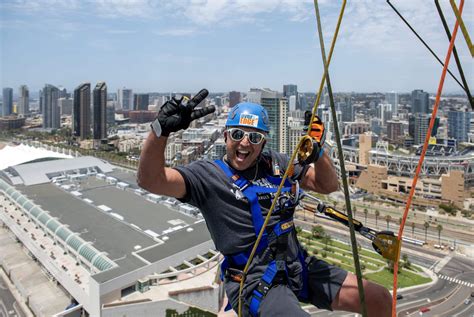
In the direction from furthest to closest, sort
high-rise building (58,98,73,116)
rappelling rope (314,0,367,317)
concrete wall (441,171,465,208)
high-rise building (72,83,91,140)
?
high-rise building (58,98,73,116), high-rise building (72,83,91,140), concrete wall (441,171,465,208), rappelling rope (314,0,367,317)

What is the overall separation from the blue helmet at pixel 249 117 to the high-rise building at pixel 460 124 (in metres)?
30.8

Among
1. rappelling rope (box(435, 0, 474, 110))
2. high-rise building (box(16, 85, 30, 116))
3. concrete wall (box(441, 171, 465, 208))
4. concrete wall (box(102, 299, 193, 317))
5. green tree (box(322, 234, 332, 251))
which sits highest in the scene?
high-rise building (box(16, 85, 30, 116))

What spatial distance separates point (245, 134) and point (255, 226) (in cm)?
25

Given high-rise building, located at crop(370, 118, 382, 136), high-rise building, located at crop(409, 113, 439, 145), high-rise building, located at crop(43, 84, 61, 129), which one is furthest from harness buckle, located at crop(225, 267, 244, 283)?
high-rise building, located at crop(43, 84, 61, 129)

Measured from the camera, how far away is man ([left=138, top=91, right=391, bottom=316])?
3.06 feet

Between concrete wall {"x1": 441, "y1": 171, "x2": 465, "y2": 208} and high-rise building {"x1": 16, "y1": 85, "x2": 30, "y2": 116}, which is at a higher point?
high-rise building {"x1": 16, "y1": 85, "x2": 30, "y2": 116}

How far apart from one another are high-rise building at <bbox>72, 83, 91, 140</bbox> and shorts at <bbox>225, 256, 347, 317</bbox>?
2915 cm

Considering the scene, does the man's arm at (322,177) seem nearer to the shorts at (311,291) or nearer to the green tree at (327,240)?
the shorts at (311,291)

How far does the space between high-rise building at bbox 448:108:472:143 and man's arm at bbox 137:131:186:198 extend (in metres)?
31.0

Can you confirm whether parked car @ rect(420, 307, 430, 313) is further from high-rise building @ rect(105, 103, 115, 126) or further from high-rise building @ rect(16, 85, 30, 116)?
high-rise building @ rect(16, 85, 30, 116)

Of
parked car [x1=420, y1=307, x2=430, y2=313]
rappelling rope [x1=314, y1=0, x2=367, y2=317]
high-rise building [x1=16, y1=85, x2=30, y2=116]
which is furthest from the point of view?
high-rise building [x1=16, y1=85, x2=30, y2=116]

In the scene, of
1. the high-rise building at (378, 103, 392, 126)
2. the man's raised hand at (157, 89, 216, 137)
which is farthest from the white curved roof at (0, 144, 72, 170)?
the high-rise building at (378, 103, 392, 126)

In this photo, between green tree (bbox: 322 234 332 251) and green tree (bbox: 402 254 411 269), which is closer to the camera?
green tree (bbox: 402 254 411 269)

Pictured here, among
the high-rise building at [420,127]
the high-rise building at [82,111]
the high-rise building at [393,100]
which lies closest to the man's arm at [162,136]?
A: the high-rise building at [420,127]
